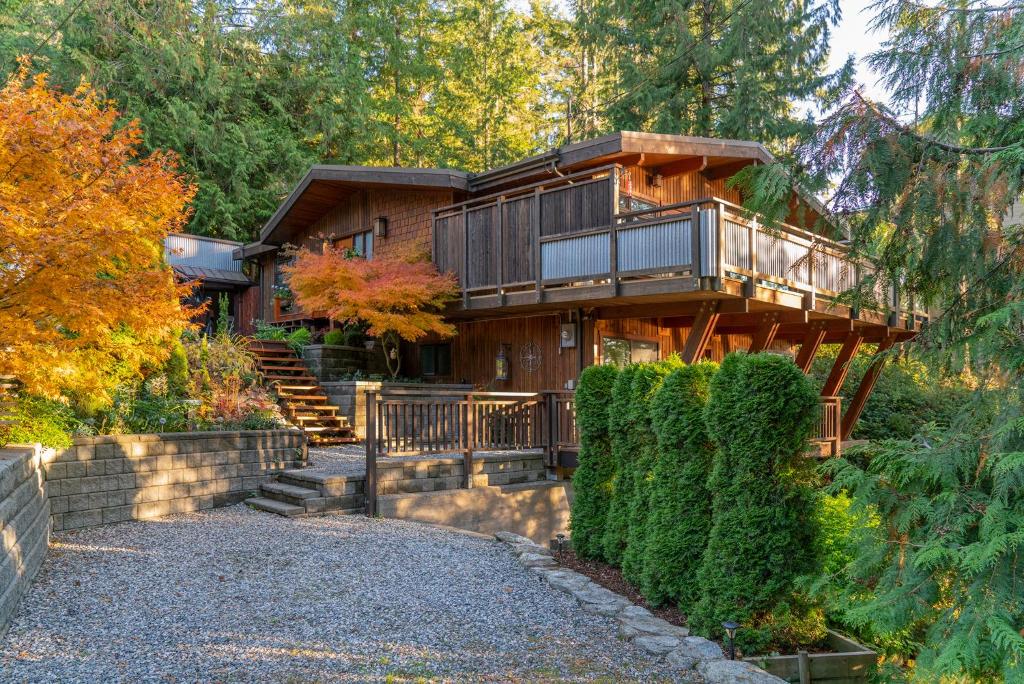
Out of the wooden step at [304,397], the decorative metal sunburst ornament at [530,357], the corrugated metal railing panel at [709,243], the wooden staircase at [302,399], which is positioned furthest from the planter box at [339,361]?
the corrugated metal railing panel at [709,243]

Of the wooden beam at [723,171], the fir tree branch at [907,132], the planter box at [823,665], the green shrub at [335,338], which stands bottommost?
the planter box at [823,665]

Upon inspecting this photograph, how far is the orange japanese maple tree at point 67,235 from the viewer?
6.19 metres

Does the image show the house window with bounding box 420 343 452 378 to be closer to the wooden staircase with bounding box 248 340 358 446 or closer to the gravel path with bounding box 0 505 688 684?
the wooden staircase with bounding box 248 340 358 446

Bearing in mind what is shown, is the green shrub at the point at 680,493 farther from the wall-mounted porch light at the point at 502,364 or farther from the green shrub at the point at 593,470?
the wall-mounted porch light at the point at 502,364

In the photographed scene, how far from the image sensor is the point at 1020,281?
3975mm

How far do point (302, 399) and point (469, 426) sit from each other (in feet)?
15.7

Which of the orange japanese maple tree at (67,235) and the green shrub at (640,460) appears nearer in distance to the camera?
the orange japanese maple tree at (67,235)

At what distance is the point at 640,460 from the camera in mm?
6871

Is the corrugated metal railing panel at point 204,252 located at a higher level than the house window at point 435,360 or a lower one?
higher

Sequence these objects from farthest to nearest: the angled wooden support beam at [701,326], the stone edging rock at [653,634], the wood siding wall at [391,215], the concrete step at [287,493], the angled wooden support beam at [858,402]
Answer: the wood siding wall at [391,215] < the angled wooden support beam at [858,402] < the angled wooden support beam at [701,326] < the concrete step at [287,493] < the stone edging rock at [653,634]

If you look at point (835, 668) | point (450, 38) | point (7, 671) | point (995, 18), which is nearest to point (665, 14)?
point (450, 38)

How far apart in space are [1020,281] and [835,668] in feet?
9.40

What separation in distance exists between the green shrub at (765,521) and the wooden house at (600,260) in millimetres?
5039

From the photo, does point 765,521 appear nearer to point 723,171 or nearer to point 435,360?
point 435,360
